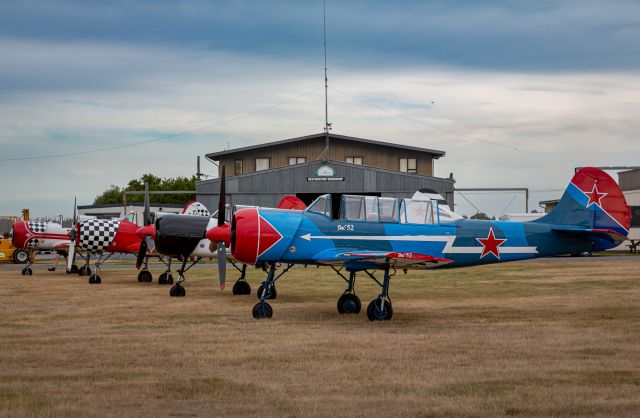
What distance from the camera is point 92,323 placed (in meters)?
13.4

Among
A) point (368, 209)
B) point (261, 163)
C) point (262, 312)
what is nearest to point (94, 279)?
point (262, 312)

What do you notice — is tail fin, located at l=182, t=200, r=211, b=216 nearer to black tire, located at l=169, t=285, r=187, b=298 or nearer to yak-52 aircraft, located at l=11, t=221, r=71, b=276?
black tire, located at l=169, t=285, r=187, b=298

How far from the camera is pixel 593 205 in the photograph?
15.5m

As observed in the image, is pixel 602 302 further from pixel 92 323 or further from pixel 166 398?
pixel 166 398

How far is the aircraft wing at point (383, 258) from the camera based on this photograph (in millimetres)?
12797

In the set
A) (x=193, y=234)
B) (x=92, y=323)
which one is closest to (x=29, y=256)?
(x=193, y=234)

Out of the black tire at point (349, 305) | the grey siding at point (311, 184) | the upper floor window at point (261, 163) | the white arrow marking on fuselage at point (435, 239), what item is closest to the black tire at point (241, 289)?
the black tire at point (349, 305)

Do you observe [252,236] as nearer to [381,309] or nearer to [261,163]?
[381,309]

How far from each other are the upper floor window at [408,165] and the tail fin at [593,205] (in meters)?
38.7

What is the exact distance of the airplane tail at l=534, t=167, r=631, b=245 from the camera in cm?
1540

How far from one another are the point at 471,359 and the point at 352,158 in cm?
4588

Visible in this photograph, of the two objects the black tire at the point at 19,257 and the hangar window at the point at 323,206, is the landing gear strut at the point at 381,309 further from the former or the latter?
the black tire at the point at 19,257

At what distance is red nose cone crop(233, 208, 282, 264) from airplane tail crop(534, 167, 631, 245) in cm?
586

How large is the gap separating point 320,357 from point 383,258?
364cm
